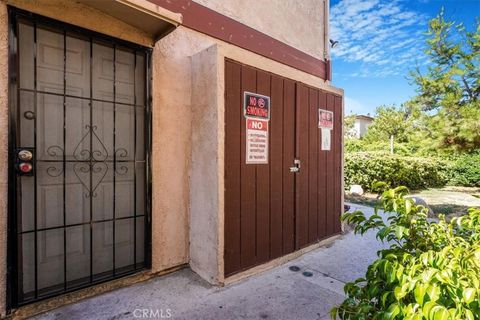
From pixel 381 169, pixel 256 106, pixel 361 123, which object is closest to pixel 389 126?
pixel 361 123

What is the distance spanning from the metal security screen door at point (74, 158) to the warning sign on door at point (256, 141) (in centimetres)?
114

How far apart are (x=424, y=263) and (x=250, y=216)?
214 centimetres

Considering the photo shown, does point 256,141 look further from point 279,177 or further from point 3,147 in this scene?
point 3,147


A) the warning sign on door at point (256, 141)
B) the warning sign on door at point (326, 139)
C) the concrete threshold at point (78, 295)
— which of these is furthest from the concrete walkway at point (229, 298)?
the warning sign on door at point (326, 139)

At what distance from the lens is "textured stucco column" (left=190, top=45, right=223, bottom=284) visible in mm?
2818

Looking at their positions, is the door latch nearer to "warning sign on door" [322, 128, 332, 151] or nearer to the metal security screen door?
the metal security screen door

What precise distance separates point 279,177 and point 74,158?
2.31m

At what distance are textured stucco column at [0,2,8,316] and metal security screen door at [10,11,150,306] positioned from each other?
0.16ft

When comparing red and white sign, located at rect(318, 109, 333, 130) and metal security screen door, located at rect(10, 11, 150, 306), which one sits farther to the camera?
red and white sign, located at rect(318, 109, 333, 130)

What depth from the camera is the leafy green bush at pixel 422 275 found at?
97 cm

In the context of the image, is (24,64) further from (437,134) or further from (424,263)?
(437,134)

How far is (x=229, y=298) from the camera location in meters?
2.59

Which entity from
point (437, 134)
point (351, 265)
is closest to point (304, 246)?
point (351, 265)

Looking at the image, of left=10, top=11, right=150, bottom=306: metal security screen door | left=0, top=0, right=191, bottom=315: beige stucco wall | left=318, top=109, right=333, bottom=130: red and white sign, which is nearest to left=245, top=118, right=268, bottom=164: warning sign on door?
left=0, top=0, right=191, bottom=315: beige stucco wall
